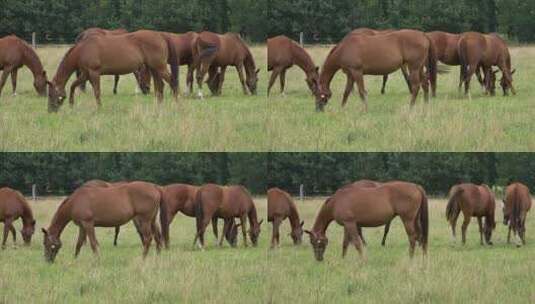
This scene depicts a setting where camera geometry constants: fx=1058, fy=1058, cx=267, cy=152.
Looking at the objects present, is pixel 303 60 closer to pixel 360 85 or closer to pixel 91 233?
pixel 360 85

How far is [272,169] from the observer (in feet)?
112

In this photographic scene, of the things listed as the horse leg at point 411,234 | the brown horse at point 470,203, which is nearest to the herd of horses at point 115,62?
the horse leg at point 411,234

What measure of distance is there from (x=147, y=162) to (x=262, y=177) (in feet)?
19.7

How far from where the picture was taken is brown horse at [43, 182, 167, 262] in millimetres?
18167

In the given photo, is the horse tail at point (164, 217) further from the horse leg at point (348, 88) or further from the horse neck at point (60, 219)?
the horse leg at point (348, 88)

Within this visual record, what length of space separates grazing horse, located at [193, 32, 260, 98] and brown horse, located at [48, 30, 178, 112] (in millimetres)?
3295

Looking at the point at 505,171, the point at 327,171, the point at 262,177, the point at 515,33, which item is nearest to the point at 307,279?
the point at 262,177

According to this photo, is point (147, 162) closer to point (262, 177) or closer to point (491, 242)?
point (262, 177)

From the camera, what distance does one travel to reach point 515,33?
1928 inches

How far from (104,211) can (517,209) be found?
8760 mm

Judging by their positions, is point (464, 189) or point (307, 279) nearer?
point (307, 279)

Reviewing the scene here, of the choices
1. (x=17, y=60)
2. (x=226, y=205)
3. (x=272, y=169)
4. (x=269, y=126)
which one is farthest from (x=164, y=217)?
(x=272, y=169)

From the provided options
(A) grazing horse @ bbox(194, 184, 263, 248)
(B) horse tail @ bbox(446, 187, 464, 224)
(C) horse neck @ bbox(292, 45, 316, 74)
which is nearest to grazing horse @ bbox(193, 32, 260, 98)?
(C) horse neck @ bbox(292, 45, 316, 74)

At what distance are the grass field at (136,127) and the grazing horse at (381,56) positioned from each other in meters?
1.64
